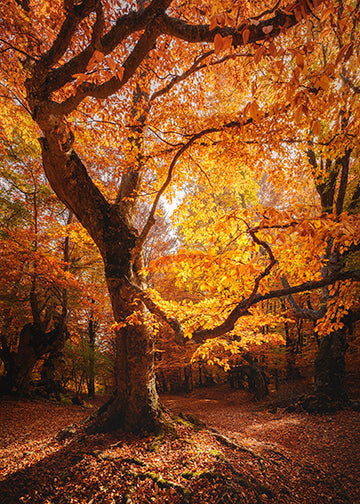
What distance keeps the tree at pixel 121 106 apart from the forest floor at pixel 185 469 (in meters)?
0.55

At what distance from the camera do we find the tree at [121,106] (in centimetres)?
256

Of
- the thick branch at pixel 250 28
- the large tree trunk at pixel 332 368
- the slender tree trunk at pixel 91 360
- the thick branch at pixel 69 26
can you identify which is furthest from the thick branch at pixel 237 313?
the slender tree trunk at pixel 91 360

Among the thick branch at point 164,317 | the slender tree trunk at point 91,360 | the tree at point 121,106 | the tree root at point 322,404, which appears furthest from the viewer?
the slender tree trunk at point 91,360

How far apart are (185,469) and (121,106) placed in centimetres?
738

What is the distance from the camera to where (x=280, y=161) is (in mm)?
5434

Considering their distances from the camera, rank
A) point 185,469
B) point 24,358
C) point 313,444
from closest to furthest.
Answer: point 185,469 < point 313,444 < point 24,358

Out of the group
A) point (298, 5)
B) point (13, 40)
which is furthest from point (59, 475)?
point (13, 40)

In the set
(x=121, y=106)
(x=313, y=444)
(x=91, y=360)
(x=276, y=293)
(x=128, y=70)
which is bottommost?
(x=313, y=444)

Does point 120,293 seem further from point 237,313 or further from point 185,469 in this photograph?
point 185,469

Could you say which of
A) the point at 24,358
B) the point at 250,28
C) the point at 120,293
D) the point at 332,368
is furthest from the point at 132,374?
the point at 24,358

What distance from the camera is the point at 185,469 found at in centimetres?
333

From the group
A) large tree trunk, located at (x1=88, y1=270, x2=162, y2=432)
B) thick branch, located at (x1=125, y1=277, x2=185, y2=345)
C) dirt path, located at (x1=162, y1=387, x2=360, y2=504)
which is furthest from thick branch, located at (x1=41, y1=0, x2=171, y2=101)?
dirt path, located at (x1=162, y1=387, x2=360, y2=504)

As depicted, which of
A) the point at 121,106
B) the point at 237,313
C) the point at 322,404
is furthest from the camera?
the point at 322,404

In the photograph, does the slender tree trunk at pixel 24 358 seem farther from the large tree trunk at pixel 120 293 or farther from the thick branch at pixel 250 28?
the thick branch at pixel 250 28
